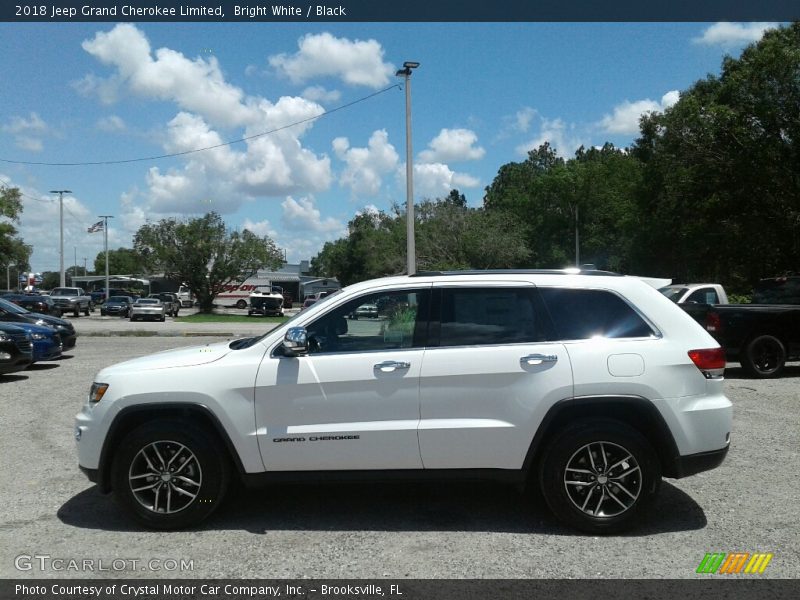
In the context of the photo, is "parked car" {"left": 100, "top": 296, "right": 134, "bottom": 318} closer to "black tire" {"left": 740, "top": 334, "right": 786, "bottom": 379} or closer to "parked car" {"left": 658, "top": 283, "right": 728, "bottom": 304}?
"parked car" {"left": 658, "top": 283, "right": 728, "bottom": 304}

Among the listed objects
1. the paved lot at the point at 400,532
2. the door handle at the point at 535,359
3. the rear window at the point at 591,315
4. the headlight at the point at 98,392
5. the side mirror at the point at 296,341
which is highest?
the rear window at the point at 591,315

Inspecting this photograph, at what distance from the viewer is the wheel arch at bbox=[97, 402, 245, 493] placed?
4859 mm

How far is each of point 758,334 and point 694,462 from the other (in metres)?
8.66

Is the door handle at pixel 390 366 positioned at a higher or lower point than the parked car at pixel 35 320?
higher

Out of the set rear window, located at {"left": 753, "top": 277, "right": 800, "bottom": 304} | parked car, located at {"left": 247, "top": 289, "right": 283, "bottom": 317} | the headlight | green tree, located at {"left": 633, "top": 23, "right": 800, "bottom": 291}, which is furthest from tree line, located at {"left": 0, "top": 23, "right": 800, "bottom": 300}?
the headlight

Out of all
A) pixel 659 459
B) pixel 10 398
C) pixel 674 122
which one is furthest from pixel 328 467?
pixel 674 122

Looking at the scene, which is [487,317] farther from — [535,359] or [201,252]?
[201,252]

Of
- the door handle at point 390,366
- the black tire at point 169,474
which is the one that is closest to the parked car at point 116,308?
the black tire at point 169,474

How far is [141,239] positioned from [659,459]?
166ft

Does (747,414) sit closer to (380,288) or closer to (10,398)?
(380,288)

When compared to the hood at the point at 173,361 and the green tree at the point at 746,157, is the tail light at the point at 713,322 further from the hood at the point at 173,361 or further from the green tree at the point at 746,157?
the green tree at the point at 746,157

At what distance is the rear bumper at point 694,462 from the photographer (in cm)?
482

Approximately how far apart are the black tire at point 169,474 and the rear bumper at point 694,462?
3130mm

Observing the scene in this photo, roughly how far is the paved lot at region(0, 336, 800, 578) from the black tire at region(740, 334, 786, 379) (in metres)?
5.92
